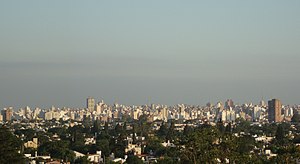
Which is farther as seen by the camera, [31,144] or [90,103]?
[90,103]

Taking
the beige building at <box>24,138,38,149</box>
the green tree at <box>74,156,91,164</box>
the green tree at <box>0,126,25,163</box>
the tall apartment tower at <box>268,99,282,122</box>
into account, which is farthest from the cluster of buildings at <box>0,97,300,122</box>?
the green tree at <box>0,126,25,163</box>

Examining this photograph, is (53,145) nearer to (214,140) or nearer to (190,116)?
(214,140)

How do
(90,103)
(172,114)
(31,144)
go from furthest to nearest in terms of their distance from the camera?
(90,103), (172,114), (31,144)

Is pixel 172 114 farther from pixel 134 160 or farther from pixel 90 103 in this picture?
pixel 134 160

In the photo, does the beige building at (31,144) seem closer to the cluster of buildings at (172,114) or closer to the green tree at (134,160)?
the green tree at (134,160)

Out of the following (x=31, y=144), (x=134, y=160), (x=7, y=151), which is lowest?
(x=31, y=144)

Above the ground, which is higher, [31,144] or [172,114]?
[31,144]

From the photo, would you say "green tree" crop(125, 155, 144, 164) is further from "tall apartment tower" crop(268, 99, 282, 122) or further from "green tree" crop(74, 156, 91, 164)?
"tall apartment tower" crop(268, 99, 282, 122)

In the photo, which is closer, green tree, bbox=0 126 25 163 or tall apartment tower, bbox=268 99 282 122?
green tree, bbox=0 126 25 163

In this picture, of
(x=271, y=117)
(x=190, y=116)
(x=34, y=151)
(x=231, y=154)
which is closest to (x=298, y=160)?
(x=231, y=154)

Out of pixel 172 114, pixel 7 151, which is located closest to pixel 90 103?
pixel 172 114
